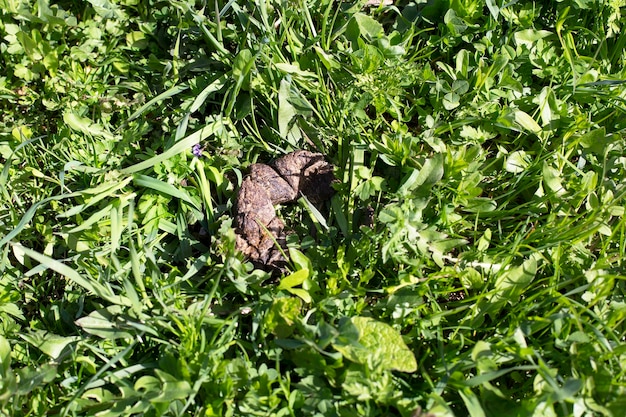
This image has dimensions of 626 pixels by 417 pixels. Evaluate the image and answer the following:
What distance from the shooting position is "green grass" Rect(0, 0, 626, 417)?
1964mm

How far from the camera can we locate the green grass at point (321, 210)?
196 centimetres

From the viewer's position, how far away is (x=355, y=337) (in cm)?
191

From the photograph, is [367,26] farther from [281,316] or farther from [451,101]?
[281,316]

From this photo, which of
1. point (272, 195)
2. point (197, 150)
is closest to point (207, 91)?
point (197, 150)

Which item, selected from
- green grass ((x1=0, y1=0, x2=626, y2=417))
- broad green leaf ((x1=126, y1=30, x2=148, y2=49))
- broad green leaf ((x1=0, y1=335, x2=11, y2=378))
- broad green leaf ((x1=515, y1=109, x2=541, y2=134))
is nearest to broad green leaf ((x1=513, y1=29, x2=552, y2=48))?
green grass ((x1=0, y1=0, x2=626, y2=417))

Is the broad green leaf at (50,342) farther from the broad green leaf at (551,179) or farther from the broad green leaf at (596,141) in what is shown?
the broad green leaf at (596,141)

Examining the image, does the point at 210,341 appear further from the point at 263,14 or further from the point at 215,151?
the point at 263,14

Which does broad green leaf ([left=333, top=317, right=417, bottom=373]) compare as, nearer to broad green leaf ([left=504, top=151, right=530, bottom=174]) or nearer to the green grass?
the green grass

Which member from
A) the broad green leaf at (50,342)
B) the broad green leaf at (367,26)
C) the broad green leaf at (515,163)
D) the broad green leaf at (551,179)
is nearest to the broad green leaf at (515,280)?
the broad green leaf at (551,179)

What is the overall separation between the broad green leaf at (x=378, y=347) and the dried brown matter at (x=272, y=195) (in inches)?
19.5

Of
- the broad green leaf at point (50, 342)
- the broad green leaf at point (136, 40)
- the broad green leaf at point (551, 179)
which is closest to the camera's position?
the broad green leaf at point (50, 342)

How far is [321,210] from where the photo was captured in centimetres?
247

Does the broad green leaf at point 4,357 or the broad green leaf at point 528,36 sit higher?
the broad green leaf at point 528,36

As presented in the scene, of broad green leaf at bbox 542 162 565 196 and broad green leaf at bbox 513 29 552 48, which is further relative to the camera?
broad green leaf at bbox 513 29 552 48
